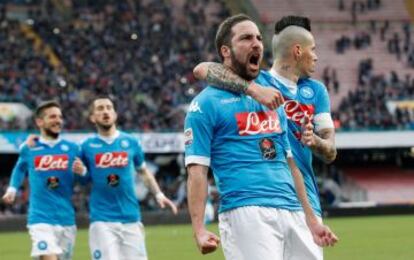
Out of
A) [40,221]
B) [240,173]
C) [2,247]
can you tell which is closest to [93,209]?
[40,221]

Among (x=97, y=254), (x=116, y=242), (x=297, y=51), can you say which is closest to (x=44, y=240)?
(x=97, y=254)

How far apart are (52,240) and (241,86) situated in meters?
6.20

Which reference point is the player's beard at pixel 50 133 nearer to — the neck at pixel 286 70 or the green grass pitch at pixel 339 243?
the neck at pixel 286 70

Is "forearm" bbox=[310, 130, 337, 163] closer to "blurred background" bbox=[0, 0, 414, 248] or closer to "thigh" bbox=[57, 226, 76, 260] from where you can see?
"thigh" bbox=[57, 226, 76, 260]

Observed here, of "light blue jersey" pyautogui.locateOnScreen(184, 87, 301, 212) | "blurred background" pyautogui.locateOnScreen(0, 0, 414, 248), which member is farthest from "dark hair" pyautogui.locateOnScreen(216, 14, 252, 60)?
"blurred background" pyautogui.locateOnScreen(0, 0, 414, 248)

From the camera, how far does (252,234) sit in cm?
657

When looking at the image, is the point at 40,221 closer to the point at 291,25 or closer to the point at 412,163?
the point at 291,25

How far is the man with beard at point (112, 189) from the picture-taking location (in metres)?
11.9

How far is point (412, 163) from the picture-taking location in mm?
52156

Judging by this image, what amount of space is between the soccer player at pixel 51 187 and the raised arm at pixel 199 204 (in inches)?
232

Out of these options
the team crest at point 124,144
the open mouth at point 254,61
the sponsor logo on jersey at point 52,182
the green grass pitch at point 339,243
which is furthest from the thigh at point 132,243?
the green grass pitch at point 339,243

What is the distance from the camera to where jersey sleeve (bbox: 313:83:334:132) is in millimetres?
7953

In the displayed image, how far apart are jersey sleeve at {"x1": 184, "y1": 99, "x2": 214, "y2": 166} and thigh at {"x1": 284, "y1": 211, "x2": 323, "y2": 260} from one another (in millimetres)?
708

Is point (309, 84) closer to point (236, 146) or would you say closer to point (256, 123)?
point (256, 123)
